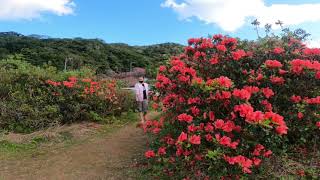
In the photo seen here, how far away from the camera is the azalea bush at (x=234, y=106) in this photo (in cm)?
592

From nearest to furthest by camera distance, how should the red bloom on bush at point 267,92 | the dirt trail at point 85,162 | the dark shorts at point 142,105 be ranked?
1. the red bloom on bush at point 267,92
2. the dirt trail at point 85,162
3. the dark shorts at point 142,105

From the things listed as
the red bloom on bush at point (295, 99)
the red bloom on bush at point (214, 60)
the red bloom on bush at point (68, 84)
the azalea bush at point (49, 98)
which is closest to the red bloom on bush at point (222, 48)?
the red bloom on bush at point (214, 60)

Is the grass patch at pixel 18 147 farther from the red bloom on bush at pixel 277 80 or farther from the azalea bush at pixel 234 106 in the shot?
the red bloom on bush at pixel 277 80

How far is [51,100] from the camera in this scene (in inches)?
469

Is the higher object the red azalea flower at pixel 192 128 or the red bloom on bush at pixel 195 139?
the red azalea flower at pixel 192 128

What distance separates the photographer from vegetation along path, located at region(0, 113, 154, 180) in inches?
306

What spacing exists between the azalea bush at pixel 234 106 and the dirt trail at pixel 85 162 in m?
0.81

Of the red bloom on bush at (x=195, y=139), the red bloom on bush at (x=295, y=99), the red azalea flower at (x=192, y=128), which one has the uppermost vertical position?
the red bloom on bush at (x=295, y=99)

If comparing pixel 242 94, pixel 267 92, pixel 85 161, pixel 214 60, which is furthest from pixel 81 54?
pixel 242 94

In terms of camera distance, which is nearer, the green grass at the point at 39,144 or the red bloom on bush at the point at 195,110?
the red bloom on bush at the point at 195,110

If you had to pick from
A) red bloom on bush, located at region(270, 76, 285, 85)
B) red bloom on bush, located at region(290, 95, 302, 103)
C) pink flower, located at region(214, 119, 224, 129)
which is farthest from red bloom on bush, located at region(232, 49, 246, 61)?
pink flower, located at region(214, 119, 224, 129)

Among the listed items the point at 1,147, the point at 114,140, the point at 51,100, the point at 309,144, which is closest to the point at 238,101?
the point at 309,144

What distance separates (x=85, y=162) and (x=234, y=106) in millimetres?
3544

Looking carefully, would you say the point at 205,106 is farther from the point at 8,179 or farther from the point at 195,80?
the point at 8,179
